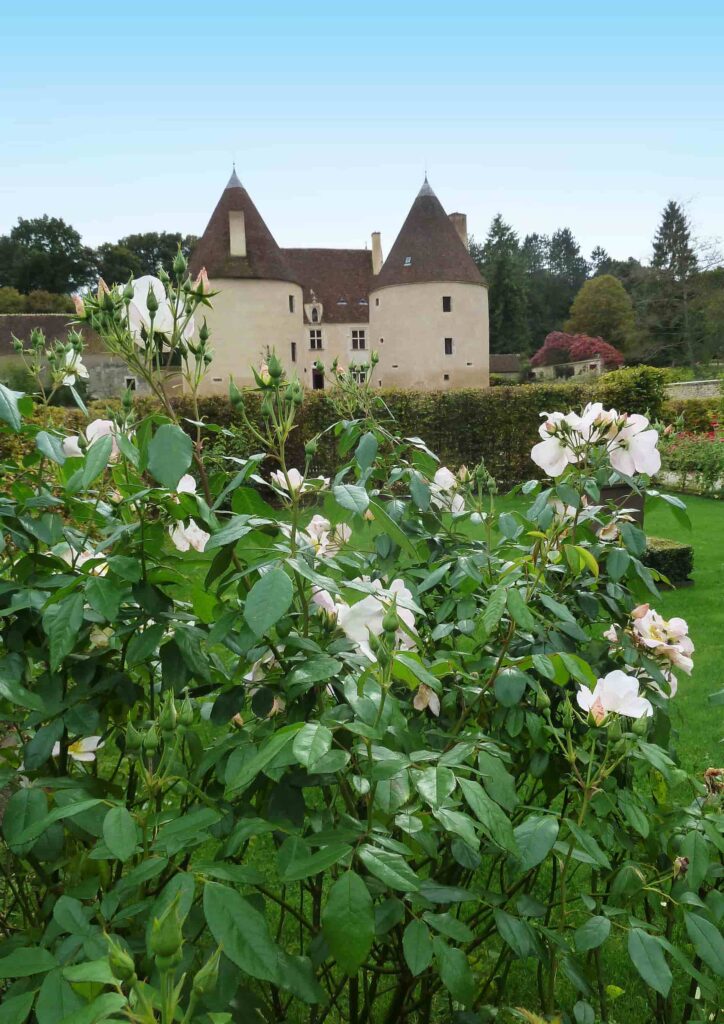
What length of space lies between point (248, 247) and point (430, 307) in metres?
6.89

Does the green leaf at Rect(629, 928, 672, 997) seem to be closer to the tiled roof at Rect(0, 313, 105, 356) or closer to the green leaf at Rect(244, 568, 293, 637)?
the green leaf at Rect(244, 568, 293, 637)

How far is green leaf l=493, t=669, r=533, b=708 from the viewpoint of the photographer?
1.29 m

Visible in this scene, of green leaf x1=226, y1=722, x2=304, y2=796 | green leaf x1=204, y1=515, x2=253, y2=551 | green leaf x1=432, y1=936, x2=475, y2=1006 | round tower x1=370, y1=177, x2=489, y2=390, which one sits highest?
round tower x1=370, y1=177, x2=489, y2=390

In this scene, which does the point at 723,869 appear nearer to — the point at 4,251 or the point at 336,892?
the point at 336,892

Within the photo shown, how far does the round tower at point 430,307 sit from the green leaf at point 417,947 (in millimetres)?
27646

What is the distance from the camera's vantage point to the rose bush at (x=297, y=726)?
90 cm

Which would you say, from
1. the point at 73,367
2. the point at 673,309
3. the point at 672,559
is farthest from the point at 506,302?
the point at 73,367

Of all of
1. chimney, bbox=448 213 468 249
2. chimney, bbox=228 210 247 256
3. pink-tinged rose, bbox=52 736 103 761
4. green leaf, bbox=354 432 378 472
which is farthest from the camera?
chimney, bbox=448 213 468 249

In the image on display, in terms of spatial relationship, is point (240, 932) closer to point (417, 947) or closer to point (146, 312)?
point (417, 947)

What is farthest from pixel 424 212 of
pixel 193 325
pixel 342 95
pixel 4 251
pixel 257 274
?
pixel 4 251

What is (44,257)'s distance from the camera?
51.1 m

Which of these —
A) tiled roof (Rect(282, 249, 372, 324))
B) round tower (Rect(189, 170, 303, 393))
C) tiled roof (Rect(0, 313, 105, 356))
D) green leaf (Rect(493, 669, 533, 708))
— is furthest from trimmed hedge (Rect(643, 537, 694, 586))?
tiled roof (Rect(0, 313, 105, 356))

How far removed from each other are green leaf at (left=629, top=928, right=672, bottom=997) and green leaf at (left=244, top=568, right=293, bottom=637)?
70 cm

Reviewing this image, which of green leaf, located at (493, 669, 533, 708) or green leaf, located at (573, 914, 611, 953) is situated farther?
green leaf, located at (493, 669, 533, 708)
